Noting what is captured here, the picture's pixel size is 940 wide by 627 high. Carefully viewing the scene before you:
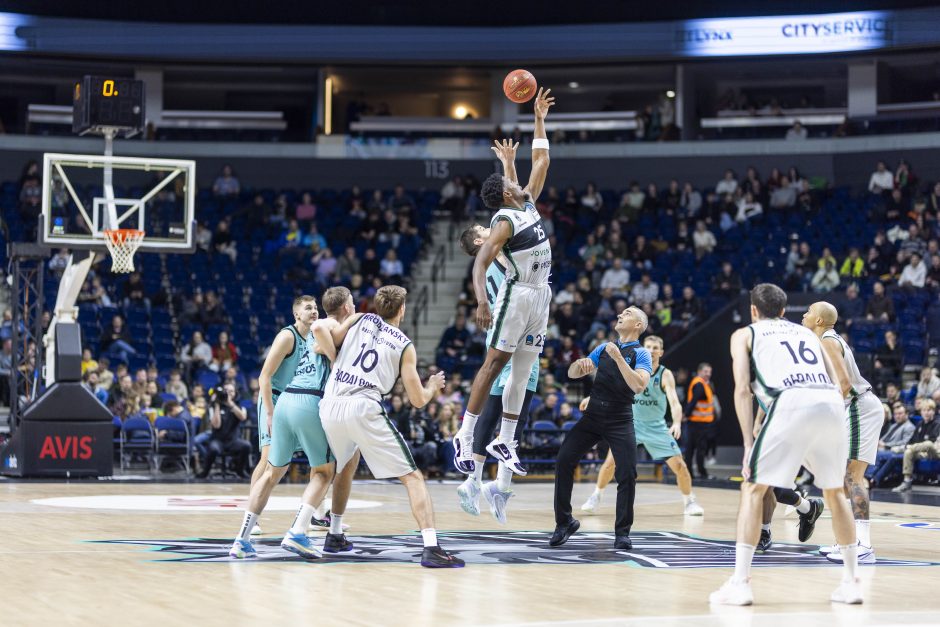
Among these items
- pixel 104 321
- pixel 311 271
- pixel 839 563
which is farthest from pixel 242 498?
pixel 311 271

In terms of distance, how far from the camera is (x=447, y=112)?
1351 inches

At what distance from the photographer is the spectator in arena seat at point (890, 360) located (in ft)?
70.6

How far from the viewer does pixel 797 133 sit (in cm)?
2958

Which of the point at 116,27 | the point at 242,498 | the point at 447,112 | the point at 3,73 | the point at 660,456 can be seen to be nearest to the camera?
the point at 660,456

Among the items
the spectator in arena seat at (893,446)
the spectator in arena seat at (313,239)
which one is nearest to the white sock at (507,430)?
the spectator in arena seat at (893,446)

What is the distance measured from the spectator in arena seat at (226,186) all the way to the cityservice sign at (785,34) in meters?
10.5

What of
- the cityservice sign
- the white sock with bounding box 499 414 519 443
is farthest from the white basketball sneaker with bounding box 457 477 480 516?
the cityservice sign

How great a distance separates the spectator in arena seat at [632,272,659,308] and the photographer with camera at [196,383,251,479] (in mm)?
8903

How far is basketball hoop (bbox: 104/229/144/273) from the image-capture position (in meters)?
18.1

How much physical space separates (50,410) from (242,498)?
4246 millimetres

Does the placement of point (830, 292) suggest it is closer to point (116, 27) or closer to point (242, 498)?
point (242, 498)

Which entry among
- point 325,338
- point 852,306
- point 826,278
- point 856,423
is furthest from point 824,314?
point 826,278

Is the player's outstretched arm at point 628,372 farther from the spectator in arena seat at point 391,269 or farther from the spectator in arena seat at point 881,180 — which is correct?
the spectator in arena seat at point 881,180

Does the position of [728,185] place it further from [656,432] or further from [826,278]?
[656,432]
